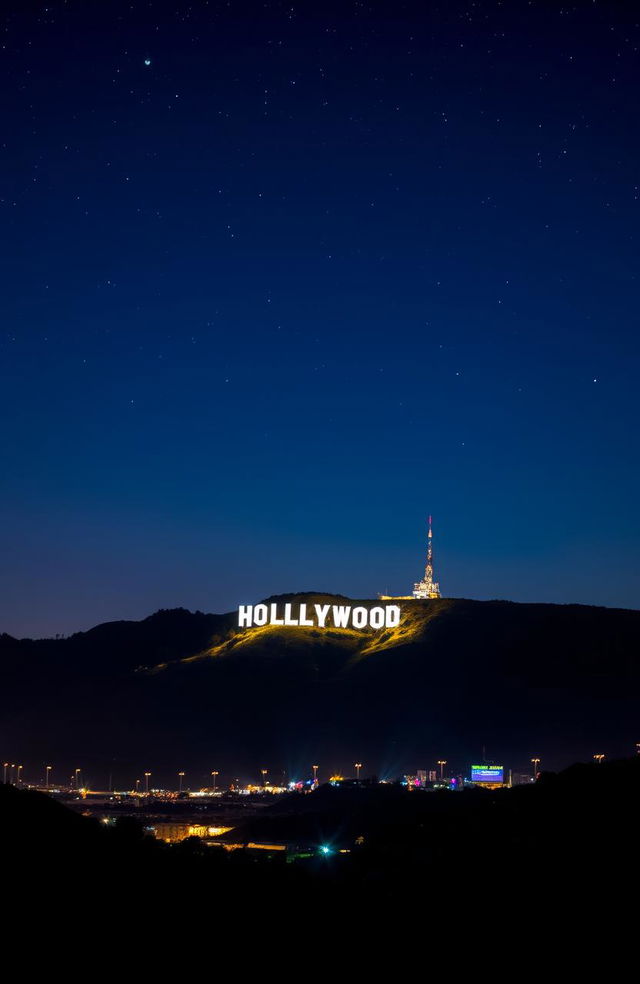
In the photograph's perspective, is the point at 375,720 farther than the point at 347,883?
Yes

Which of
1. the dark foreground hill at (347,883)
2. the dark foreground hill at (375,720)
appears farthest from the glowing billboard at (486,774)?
the dark foreground hill at (347,883)

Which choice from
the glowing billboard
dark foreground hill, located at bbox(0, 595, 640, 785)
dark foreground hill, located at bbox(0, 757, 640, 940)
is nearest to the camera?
dark foreground hill, located at bbox(0, 757, 640, 940)

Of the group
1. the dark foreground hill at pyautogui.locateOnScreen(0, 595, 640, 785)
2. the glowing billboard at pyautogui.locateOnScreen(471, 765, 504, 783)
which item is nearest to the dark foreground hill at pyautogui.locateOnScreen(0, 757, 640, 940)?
the glowing billboard at pyautogui.locateOnScreen(471, 765, 504, 783)

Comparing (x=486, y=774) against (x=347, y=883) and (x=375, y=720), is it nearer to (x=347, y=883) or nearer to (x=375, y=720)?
(x=375, y=720)

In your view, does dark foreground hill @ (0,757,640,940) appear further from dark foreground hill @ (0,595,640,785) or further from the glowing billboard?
dark foreground hill @ (0,595,640,785)

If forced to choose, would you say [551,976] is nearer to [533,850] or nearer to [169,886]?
[169,886]

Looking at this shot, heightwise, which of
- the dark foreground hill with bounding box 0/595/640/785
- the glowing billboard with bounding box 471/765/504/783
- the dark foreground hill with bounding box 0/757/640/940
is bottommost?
the dark foreground hill with bounding box 0/757/640/940

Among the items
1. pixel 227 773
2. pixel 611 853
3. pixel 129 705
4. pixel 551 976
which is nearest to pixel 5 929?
pixel 551 976

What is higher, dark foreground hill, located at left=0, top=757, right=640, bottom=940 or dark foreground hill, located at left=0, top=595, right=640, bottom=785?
dark foreground hill, located at left=0, top=595, right=640, bottom=785

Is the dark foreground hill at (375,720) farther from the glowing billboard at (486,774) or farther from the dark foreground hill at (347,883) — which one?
the dark foreground hill at (347,883)

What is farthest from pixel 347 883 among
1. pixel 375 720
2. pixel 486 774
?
pixel 375 720
